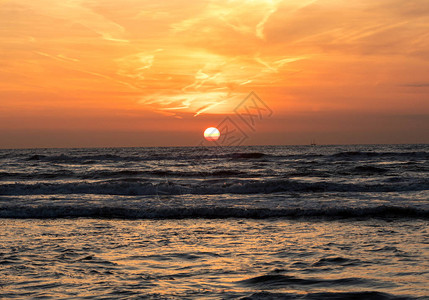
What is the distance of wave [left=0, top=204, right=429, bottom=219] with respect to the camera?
13.2 meters

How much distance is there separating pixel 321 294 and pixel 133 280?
9.20 ft

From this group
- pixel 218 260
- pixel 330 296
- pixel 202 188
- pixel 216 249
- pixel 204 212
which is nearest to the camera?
pixel 330 296

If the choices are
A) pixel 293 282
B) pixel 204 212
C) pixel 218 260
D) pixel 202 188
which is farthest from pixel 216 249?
pixel 202 188

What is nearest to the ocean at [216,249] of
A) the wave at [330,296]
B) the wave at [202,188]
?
the wave at [330,296]

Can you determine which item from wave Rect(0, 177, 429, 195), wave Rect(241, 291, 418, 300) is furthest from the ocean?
wave Rect(0, 177, 429, 195)

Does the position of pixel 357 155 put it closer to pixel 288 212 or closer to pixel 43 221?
pixel 288 212

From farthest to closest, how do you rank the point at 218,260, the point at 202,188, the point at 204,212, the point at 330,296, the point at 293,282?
the point at 202,188 < the point at 204,212 < the point at 218,260 < the point at 293,282 < the point at 330,296

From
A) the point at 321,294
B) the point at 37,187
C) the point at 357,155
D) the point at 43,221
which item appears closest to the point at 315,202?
the point at 43,221

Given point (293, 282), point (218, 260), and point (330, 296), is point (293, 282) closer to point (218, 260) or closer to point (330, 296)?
point (330, 296)

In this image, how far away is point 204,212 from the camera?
14.1 meters

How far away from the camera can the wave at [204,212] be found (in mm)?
13164

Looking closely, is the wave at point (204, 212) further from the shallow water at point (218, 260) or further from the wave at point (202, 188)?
the wave at point (202, 188)

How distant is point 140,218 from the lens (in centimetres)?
1362

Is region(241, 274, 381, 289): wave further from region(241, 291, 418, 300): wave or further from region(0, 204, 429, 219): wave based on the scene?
region(0, 204, 429, 219): wave
